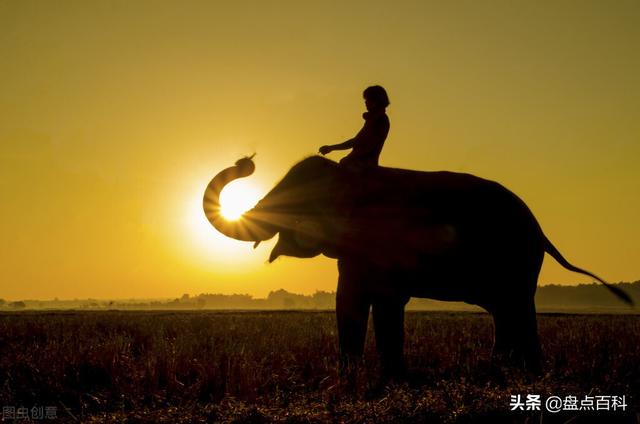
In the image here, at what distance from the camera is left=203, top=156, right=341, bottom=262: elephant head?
829 cm

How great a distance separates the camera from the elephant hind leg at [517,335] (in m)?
8.16

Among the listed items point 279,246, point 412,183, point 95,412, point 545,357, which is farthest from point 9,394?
point 545,357

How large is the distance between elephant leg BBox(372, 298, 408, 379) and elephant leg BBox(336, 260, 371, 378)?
0.20 meters

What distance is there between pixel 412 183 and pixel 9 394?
17.0ft

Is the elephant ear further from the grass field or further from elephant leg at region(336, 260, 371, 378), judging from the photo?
the grass field

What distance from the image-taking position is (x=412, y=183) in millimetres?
8133

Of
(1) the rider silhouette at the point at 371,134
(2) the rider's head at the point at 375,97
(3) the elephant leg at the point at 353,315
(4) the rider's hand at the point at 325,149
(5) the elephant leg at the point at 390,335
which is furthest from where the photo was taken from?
(4) the rider's hand at the point at 325,149

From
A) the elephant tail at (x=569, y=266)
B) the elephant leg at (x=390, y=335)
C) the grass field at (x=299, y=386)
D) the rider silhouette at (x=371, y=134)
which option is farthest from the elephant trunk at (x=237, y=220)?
the elephant tail at (x=569, y=266)

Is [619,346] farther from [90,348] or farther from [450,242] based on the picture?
[90,348]

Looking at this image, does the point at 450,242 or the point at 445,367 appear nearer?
the point at 450,242

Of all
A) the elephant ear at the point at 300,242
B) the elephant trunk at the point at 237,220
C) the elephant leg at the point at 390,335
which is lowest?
the elephant leg at the point at 390,335

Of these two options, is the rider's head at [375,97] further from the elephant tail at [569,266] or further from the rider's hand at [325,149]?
the elephant tail at [569,266]

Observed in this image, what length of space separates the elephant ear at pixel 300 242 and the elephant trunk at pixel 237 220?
192 millimetres

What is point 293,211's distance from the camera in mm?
8625
